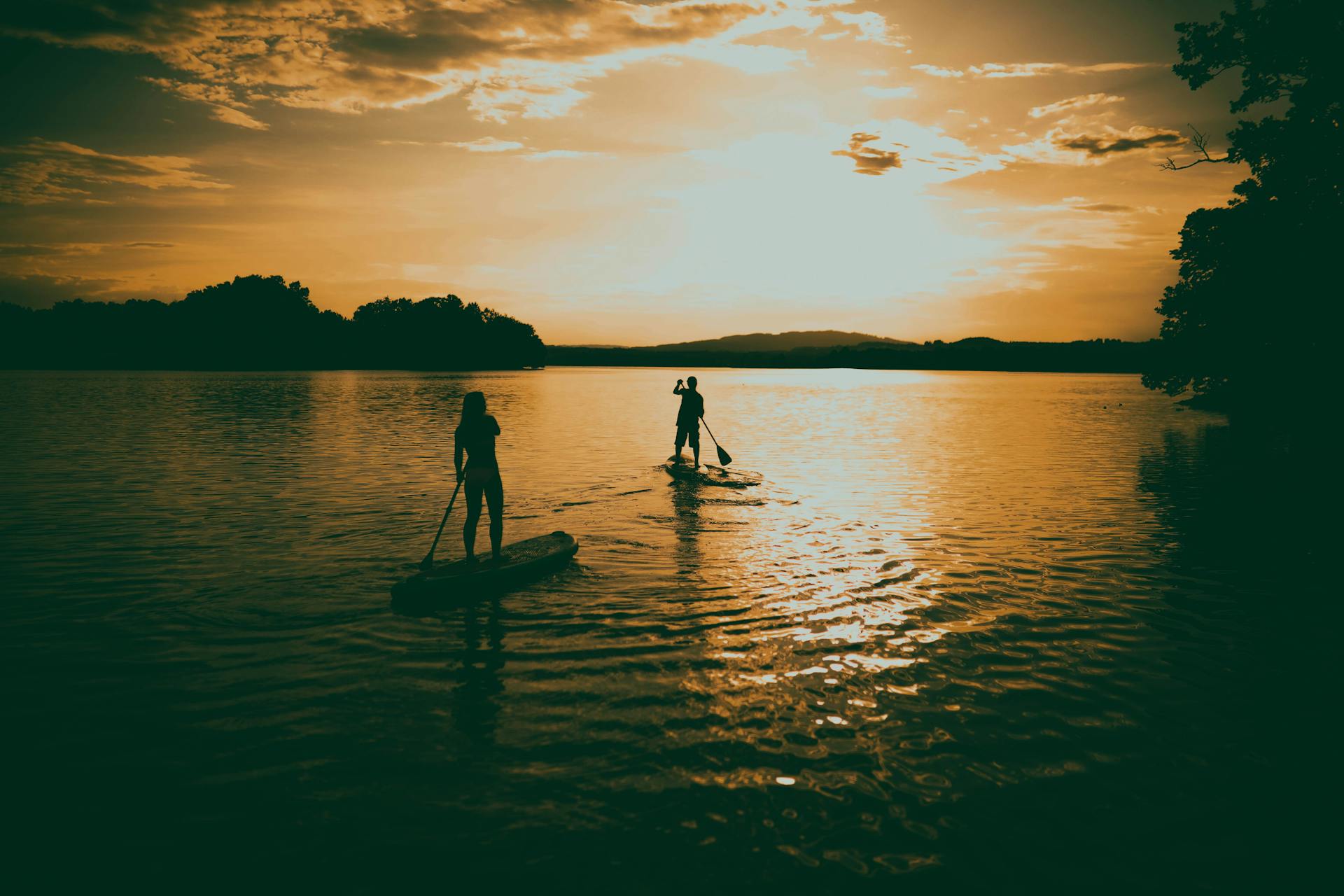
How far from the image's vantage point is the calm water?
4672mm

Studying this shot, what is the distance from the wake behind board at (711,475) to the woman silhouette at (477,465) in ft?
32.0

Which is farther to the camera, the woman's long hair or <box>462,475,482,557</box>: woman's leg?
<box>462,475,482,557</box>: woman's leg

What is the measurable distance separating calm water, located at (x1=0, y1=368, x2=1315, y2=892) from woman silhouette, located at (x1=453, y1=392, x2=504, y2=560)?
1203mm

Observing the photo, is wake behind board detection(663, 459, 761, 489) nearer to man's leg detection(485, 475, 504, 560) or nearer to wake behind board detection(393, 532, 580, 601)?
wake behind board detection(393, 532, 580, 601)

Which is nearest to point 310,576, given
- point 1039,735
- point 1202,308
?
point 1039,735

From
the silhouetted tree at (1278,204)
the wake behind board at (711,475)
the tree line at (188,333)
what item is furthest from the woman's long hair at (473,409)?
the tree line at (188,333)

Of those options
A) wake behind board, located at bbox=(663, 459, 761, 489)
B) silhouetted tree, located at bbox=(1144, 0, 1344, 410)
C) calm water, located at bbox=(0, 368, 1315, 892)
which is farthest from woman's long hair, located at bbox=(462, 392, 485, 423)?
silhouetted tree, located at bbox=(1144, 0, 1344, 410)

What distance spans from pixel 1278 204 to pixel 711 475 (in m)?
24.2

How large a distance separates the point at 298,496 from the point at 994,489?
1673 centimetres

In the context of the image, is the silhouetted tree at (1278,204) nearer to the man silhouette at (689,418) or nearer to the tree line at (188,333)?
the man silhouette at (689,418)

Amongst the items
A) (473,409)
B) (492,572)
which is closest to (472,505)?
(492,572)

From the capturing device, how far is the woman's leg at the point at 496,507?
1057 centimetres

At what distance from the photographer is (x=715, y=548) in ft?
41.6

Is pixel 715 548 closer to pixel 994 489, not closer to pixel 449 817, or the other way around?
pixel 449 817
